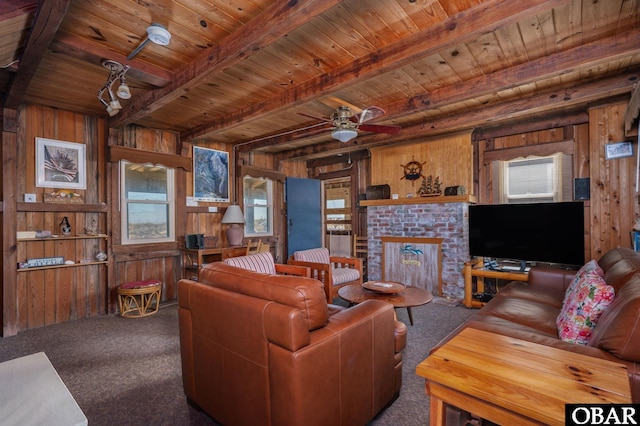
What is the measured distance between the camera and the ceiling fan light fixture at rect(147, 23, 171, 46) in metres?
2.13

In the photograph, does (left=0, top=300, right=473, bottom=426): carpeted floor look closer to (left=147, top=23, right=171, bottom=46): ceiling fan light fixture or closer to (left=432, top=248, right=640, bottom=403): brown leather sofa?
(left=432, top=248, right=640, bottom=403): brown leather sofa

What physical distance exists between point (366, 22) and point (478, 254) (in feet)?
11.3

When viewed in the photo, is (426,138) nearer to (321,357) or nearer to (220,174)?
(220,174)

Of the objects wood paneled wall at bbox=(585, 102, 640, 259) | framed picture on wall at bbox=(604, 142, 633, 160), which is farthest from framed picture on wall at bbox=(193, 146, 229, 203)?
framed picture on wall at bbox=(604, 142, 633, 160)

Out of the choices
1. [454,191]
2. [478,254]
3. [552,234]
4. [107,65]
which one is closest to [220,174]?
[107,65]

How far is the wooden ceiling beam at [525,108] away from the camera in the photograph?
10.1ft

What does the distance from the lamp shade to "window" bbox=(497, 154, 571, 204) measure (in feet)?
12.8

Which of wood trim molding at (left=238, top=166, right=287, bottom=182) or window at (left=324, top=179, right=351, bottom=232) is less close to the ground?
wood trim molding at (left=238, top=166, right=287, bottom=182)

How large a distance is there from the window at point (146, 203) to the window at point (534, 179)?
190 inches

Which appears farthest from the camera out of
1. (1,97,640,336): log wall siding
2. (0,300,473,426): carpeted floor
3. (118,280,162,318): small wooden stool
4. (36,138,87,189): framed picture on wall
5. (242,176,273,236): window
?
(242,176,273,236): window

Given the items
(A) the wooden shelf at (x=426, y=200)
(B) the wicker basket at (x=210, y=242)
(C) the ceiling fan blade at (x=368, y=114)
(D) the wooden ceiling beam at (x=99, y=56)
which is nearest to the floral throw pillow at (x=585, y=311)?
(C) the ceiling fan blade at (x=368, y=114)

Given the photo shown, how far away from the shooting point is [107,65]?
8.22 feet

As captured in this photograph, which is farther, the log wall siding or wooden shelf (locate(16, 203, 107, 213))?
wooden shelf (locate(16, 203, 107, 213))

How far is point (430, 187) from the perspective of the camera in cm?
486
